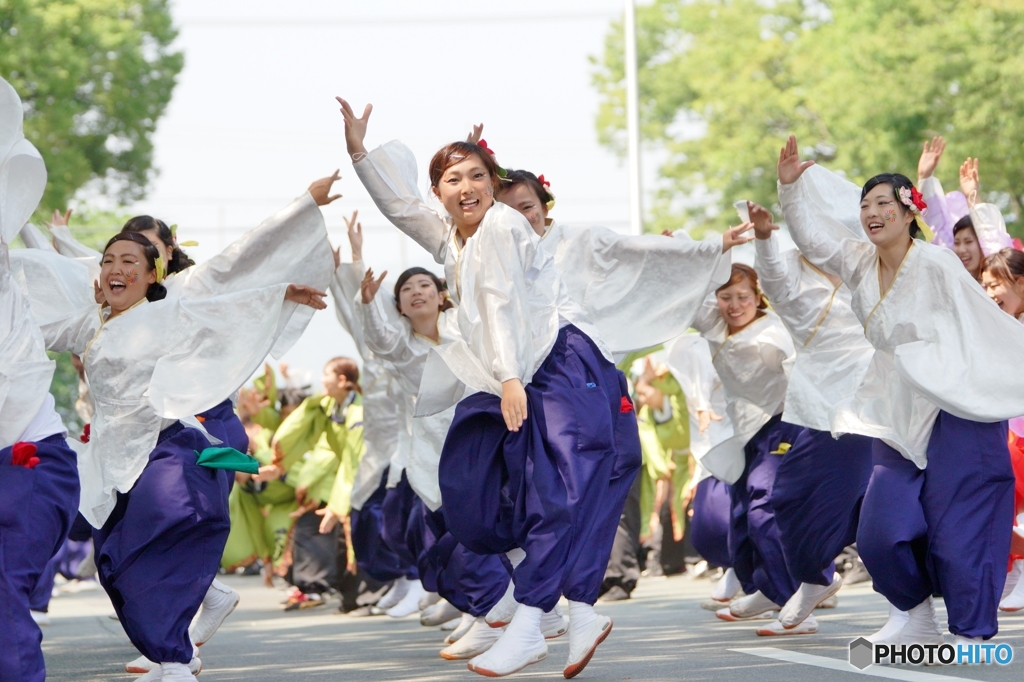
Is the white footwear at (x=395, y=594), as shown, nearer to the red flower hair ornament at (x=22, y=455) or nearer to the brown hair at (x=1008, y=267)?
the brown hair at (x=1008, y=267)

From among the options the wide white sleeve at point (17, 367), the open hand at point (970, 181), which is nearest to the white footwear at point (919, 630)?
the open hand at point (970, 181)

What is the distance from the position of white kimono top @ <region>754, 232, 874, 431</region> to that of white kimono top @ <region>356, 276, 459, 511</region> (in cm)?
176

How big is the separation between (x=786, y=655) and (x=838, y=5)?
56.2 ft

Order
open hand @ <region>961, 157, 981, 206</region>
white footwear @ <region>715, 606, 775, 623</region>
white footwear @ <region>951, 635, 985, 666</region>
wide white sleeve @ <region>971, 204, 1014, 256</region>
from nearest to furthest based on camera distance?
white footwear @ <region>951, 635, 985, 666</region>
wide white sleeve @ <region>971, 204, 1014, 256</region>
white footwear @ <region>715, 606, 775, 623</region>
open hand @ <region>961, 157, 981, 206</region>

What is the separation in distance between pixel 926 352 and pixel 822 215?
3.91ft

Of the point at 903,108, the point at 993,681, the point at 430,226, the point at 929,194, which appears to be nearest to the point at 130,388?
the point at 430,226

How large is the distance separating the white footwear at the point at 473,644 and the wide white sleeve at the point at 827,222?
2224 millimetres

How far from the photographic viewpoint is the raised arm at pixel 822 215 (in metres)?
5.96

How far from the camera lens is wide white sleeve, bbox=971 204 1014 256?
756 centimetres

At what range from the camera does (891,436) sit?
5551 millimetres

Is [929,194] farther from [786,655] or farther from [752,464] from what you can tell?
[786,655]

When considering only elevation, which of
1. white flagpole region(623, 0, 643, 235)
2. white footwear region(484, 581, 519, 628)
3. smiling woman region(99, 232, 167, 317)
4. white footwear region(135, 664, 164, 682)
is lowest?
white footwear region(484, 581, 519, 628)

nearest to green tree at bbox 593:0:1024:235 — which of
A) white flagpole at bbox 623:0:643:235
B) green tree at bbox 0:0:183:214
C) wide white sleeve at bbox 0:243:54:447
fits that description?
white flagpole at bbox 623:0:643:235

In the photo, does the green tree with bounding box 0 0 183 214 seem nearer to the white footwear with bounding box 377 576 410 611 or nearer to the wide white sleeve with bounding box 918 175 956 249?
the white footwear with bounding box 377 576 410 611
